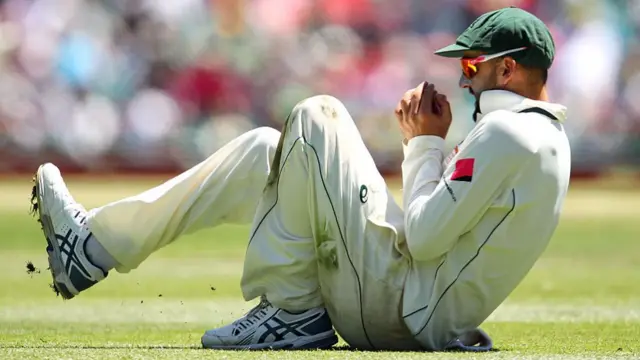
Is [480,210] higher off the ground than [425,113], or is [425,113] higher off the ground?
[425,113]

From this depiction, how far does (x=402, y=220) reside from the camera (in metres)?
4.21

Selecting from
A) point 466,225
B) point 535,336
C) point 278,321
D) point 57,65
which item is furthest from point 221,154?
point 57,65

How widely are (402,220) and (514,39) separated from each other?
709mm

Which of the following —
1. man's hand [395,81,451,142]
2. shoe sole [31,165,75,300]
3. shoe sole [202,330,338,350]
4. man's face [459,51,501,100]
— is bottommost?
shoe sole [202,330,338,350]

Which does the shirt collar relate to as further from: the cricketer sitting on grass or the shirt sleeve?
the shirt sleeve

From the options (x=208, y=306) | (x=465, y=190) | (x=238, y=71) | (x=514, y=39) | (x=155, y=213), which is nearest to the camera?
(x=465, y=190)

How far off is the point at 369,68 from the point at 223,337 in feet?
45.4

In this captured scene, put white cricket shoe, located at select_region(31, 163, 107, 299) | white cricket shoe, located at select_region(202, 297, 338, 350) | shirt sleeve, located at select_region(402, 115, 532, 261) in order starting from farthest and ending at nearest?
white cricket shoe, located at select_region(31, 163, 107, 299)
white cricket shoe, located at select_region(202, 297, 338, 350)
shirt sleeve, located at select_region(402, 115, 532, 261)

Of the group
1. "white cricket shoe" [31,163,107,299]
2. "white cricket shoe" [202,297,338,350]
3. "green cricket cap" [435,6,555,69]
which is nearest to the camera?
"green cricket cap" [435,6,555,69]

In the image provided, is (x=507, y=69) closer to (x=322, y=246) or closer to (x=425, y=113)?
(x=425, y=113)

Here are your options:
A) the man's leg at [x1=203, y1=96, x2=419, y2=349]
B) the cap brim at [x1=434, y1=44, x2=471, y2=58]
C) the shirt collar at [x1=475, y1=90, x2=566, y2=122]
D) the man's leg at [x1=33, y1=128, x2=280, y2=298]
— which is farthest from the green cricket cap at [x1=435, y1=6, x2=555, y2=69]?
the man's leg at [x1=33, y1=128, x2=280, y2=298]

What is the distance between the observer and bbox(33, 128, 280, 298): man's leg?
14.1 feet

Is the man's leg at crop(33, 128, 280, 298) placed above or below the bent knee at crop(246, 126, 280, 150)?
below

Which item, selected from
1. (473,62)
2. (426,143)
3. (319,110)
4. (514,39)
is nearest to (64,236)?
(319,110)
